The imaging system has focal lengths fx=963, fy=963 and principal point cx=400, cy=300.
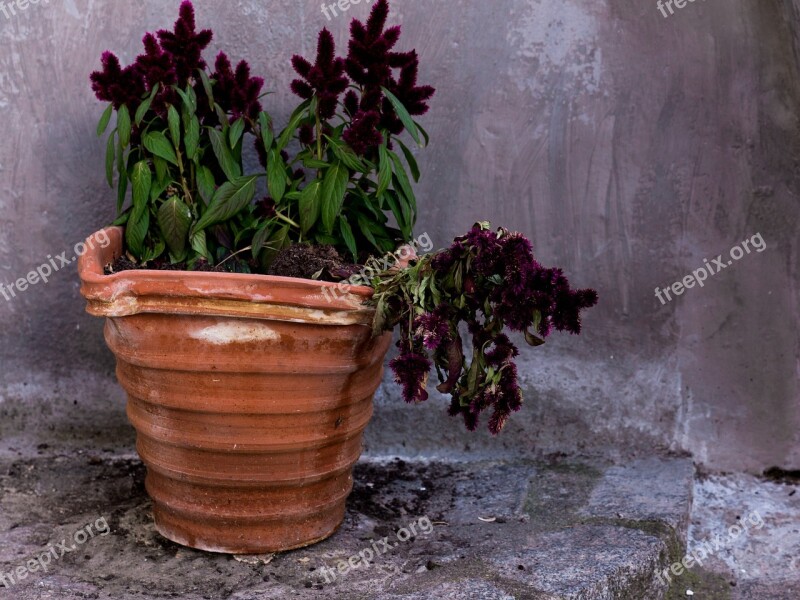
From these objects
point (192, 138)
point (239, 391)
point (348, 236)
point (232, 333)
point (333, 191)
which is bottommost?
point (239, 391)

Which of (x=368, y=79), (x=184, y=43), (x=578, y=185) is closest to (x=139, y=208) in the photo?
(x=184, y=43)

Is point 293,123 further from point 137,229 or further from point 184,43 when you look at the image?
point 137,229

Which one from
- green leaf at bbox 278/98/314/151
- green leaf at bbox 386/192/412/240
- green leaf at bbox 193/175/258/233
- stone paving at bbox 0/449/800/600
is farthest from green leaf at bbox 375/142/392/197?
stone paving at bbox 0/449/800/600

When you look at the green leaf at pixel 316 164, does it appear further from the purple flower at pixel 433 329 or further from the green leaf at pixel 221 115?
the purple flower at pixel 433 329

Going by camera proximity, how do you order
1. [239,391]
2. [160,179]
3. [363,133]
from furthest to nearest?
[160,179]
[363,133]
[239,391]

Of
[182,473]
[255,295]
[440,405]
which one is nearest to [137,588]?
[182,473]

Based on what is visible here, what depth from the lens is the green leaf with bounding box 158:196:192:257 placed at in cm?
232

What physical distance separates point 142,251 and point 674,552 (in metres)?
1.50

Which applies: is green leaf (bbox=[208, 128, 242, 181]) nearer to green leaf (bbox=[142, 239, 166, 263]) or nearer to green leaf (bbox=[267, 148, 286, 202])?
green leaf (bbox=[267, 148, 286, 202])

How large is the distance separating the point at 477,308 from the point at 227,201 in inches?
27.1

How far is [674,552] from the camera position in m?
2.35

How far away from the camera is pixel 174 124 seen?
7.47 ft

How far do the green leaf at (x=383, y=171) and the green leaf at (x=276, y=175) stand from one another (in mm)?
241

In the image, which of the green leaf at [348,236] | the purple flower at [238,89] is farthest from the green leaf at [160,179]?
the green leaf at [348,236]
